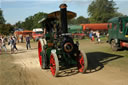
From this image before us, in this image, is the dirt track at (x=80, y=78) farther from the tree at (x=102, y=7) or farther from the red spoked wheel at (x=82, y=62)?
the tree at (x=102, y=7)

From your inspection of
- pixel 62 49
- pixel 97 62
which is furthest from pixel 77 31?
pixel 62 49

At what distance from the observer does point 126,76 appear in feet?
17.6

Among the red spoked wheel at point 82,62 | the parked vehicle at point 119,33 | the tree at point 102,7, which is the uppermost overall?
the tree at point 102,7

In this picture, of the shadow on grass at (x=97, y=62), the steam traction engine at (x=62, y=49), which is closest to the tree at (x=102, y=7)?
the shadow on grass at (x=97, y=62)

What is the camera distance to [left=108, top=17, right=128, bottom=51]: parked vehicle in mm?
10328

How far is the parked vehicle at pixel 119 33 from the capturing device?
10328 millimetres

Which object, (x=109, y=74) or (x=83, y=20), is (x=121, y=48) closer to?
(x=109, y=74)

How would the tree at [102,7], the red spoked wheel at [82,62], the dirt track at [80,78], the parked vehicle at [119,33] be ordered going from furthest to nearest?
the tree at [102,7]
the parked vehicle at [119,33]
the red spoked wheel at [82,62]
the dirt track at [80,78]

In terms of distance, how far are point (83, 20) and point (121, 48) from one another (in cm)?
10293

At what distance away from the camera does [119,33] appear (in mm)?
10898

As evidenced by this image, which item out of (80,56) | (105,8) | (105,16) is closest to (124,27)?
(80,56)

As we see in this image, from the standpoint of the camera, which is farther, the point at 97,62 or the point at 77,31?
the point at 77,31

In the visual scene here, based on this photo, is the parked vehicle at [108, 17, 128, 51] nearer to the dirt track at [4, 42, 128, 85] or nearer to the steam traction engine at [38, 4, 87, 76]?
the dirt track at [4, 42, 128, 85]

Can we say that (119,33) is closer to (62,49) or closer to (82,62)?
(82,62)
